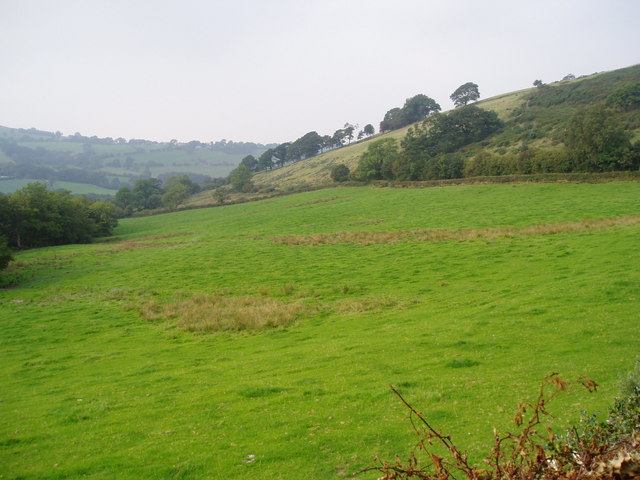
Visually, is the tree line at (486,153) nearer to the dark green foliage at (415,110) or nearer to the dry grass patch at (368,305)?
the dry grass patch at (368,305)

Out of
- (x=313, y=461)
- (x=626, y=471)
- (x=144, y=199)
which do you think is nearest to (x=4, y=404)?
(x=313, y=461)

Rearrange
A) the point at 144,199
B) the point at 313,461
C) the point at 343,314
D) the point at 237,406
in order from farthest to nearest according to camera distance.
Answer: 1. the point at 144,199
2. the point at 343,314
3. the point at 237,406
4. the point at 313,461

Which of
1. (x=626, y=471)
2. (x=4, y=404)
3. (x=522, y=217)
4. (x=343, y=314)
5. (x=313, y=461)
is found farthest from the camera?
(x=522, y=217)

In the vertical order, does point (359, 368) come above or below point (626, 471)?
below

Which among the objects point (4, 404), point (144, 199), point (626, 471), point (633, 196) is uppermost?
point (144, 199)

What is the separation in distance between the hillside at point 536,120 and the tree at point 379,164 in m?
14.7

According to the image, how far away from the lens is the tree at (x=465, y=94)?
166 m

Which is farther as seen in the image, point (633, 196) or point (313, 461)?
point (633, 196)

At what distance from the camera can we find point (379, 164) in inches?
3661

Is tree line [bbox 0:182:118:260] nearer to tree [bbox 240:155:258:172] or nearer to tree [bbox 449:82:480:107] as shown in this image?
tree [bbox 240:155:258:172]

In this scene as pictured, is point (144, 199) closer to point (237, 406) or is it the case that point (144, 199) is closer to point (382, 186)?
point (382, 186)

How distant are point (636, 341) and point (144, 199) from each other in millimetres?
134655

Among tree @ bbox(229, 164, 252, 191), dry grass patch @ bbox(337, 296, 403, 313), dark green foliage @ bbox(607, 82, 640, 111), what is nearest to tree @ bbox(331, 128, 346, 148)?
tree @ bbox(229, 164, 252, 191)

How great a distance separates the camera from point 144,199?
129 metres
